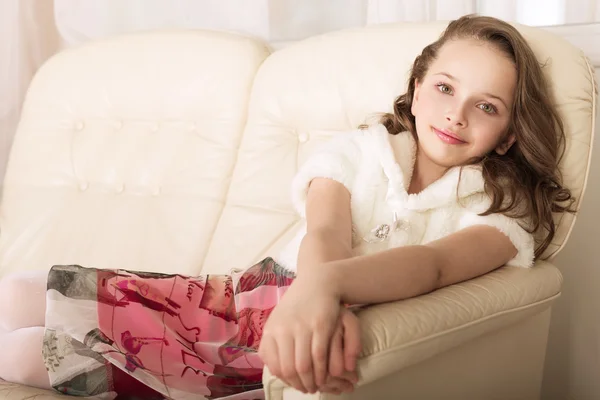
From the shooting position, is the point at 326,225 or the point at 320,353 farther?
the point at 326,225

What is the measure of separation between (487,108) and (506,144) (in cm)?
10

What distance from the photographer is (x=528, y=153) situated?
1.41m

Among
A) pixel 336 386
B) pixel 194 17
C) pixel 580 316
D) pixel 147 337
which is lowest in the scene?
pixel 580 316

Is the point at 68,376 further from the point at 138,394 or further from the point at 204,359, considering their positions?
the point at 204,359

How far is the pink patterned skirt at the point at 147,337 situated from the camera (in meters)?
1.25

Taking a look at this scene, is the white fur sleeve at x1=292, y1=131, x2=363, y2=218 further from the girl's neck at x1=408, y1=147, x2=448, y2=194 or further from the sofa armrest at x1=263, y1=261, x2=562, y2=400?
the sofa armrest at x1=263, y1=261, x2=562, y2=400

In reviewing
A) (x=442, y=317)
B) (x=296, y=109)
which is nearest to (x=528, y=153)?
(x=442, y=317)

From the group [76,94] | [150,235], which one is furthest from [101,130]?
[150,235]

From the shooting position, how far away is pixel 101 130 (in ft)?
6.63

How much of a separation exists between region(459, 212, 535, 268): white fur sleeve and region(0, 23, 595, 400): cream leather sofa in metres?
0.03

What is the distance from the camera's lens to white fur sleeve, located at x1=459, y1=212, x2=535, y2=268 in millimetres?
1337

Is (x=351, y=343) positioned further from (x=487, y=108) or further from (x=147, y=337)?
(x=487, y=108)

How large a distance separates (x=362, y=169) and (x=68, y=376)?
0.64m

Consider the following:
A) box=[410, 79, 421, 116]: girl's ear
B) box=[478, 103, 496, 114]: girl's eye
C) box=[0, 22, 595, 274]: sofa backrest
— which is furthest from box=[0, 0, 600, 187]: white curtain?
box=[478, 103, 496, 114]: girl's eye
